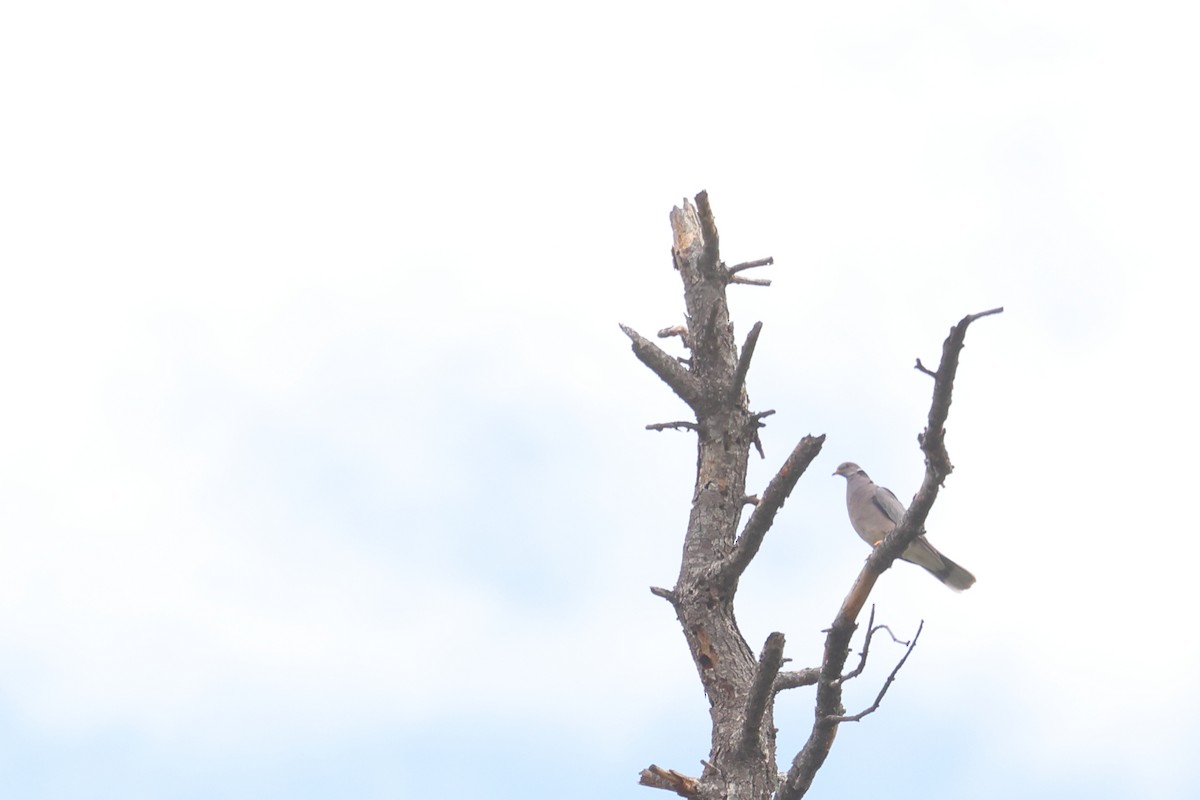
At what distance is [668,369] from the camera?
273 inches

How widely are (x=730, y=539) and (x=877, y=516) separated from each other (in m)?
3.07

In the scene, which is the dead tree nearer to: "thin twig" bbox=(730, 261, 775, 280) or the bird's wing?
"thin twig" bbox=(730, 261, 775, 280)

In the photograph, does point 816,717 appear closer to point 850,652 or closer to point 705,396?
point 850,652

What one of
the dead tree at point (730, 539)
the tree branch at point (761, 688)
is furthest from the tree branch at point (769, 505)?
the tree branch at point (761, 688)

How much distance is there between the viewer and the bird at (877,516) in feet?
25.6

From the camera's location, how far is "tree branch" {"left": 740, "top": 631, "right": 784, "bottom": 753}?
5059 mm

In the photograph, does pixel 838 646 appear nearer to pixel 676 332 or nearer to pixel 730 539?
pixel 730 539

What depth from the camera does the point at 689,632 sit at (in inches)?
246

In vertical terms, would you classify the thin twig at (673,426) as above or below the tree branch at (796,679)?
above

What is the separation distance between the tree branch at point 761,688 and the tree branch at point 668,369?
2.07m

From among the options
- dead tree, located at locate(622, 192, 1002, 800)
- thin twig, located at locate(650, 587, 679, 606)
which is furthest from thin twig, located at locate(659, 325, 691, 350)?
thin twig, located at locate(650, 587, 679, 606)

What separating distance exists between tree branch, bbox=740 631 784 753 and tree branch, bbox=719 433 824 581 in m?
0.80

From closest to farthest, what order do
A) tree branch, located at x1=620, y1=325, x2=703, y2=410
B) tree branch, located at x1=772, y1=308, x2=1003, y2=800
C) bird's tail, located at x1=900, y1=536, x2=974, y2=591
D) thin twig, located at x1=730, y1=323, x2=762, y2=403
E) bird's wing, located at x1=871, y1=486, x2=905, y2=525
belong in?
tree branch, located at x1=772, y1=308, x2=1003, y2=800
thin twig, located at x1=730, y1=323, x2=762, y2=403
tree branch, located at x1=620, y1=325, x2=703, y2=410
bird's tail, located at x1=900, y1=536, x2=974, y2=591
bird's wing, located at x1=871, y1=486, x2=905, y2=525

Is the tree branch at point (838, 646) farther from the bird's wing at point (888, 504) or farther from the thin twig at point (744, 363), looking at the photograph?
the bird's wing at point (888, 504)
